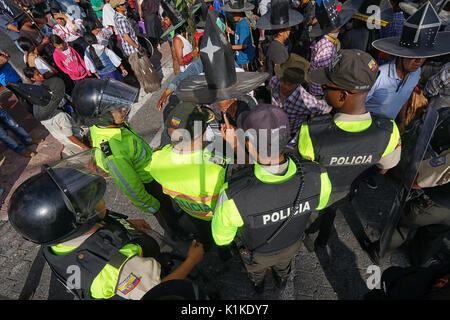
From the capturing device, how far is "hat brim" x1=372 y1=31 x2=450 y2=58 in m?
2.92

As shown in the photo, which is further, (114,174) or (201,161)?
(114,174)

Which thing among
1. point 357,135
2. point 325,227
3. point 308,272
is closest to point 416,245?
point 325,227

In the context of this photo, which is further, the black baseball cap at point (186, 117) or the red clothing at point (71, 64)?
the red clothing at point (71, 64)

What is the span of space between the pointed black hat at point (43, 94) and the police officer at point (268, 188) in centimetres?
388

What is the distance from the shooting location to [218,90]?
2.71 m

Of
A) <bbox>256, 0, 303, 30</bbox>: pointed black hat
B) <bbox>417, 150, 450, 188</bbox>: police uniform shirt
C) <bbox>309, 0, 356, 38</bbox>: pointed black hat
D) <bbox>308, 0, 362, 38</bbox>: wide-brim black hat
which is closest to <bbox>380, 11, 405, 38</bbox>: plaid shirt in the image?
<bbox>308, 0, 362, 38</bbox>: wide-brim black hat

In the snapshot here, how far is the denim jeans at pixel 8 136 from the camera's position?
5148 mm

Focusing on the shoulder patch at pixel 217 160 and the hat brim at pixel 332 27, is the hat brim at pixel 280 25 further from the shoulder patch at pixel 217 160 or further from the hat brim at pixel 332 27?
the shoulder patch at pixel 217 160

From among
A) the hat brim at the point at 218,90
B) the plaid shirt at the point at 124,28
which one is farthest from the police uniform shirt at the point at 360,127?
the plaid shirt at the point at 124,28

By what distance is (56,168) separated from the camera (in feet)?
6.65

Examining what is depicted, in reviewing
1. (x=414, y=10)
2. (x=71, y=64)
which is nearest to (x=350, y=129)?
(x=414, y=10)

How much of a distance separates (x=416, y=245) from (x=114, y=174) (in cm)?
376

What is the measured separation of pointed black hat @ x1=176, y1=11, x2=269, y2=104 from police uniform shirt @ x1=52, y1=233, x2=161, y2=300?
1721 millimetres

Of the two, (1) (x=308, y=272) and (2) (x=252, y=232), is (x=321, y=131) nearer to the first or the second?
(2) (x=252, y=232)
